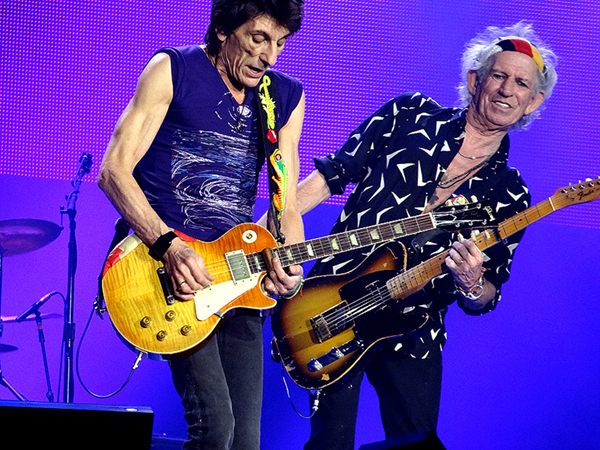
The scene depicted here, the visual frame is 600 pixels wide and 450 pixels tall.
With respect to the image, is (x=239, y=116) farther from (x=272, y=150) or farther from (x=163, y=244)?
(x=163, y=244)

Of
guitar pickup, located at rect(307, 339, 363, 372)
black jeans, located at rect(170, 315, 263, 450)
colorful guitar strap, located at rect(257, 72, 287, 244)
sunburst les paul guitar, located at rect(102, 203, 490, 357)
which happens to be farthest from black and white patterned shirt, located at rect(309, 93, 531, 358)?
black jeans, located at rect(170, 315, 263, 450)

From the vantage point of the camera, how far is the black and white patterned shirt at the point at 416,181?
3.70 m

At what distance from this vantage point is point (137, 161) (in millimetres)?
2766

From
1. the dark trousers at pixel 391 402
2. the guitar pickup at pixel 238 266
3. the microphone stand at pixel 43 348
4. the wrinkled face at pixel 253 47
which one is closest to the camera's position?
the guitar pickup at pixel 238 266

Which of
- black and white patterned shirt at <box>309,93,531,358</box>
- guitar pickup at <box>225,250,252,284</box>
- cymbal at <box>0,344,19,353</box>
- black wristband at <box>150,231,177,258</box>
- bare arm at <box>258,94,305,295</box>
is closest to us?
black wristband at <box>150,231,177,258</box>

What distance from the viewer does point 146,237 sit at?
261cm

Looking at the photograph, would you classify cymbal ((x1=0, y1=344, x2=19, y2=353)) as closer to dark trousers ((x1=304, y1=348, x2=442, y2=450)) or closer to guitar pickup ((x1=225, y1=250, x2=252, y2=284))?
Result: dark trousers ((x1=304, y1=348, x2=442, y2=450))

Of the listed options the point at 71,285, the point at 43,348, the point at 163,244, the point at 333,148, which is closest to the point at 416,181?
the point at 333,148

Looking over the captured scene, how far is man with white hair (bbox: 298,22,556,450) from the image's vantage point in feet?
11.5

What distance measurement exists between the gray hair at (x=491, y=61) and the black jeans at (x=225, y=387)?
2.14 metres

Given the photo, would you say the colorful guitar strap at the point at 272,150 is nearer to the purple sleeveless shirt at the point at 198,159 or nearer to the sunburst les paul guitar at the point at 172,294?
the purple sleeveless shirt at the point at 198,159

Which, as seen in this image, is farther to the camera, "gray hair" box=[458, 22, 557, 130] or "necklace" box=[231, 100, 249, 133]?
"gray hair" box=[458, 22, 557, 130]

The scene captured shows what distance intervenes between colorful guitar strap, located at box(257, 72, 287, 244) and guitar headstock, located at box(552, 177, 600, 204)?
1.72 m

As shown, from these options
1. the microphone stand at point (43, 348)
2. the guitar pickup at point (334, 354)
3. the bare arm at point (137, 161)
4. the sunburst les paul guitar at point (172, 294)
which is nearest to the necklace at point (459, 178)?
the guitar pickup at point (334, 354)
